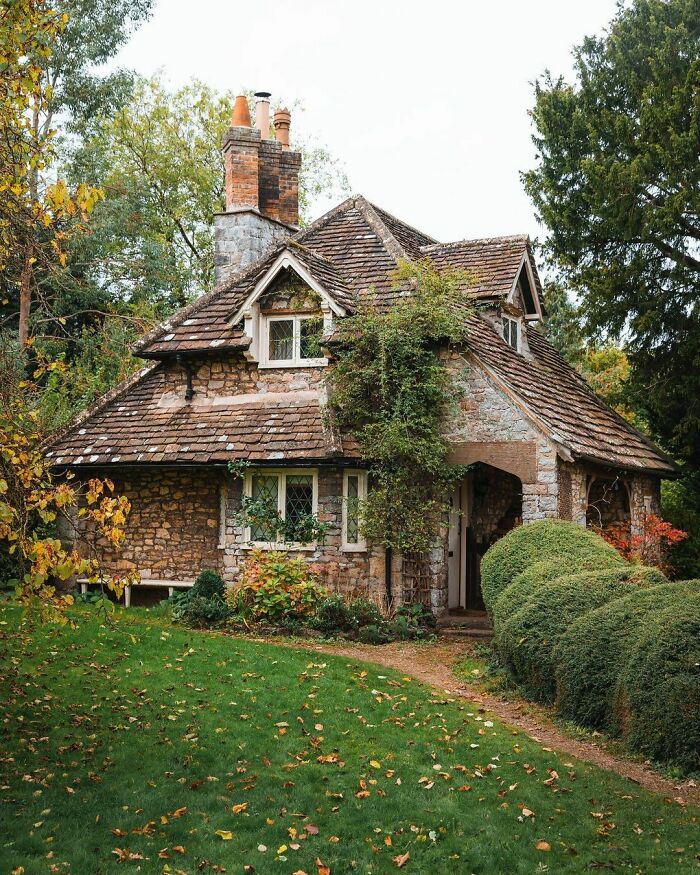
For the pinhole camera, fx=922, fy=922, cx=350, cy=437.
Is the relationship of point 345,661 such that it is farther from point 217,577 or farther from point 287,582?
point 217,577

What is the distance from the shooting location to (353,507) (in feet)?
53.4

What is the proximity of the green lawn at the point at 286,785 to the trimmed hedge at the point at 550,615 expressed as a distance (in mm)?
931

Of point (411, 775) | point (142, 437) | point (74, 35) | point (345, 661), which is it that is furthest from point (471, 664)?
point (74, 35)

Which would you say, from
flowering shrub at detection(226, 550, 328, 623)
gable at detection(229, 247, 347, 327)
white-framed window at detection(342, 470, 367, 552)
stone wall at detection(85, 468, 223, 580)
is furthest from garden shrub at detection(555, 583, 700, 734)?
stone wall at detection(85, 468, 223, 580)

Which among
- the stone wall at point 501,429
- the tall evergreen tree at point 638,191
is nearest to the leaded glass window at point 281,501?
the stone wall at point 501,429

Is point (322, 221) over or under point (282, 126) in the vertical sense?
under

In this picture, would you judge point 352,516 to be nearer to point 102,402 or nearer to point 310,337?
point 310,337

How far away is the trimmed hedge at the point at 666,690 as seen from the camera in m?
8.34

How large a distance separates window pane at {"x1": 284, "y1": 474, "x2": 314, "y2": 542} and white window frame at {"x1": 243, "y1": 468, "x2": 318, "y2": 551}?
57mm

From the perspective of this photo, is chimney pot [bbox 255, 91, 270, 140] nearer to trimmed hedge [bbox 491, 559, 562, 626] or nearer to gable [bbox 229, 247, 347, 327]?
gable [bbox 229, 247, 347, 327]

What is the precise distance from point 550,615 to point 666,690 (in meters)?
2.54

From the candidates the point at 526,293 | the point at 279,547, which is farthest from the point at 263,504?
the point at 526,293

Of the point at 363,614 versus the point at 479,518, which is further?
the point at 479,518

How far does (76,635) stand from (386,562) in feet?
17.7
